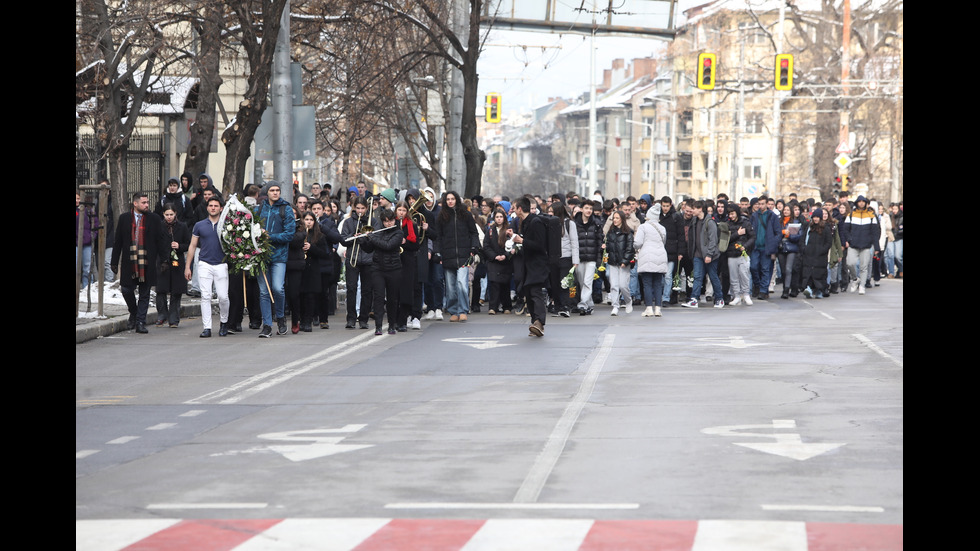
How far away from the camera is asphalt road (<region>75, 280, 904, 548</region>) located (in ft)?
24.9

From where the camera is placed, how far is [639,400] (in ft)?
38.6

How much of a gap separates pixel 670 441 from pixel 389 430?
2027mm

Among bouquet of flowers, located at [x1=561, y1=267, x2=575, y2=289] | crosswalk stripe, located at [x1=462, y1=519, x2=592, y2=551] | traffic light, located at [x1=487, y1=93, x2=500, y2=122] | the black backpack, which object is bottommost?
crosswalk stripe, located at [x1=462, y1=519, x2=592, y2=551]

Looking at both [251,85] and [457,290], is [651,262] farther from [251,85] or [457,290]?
[251,85]

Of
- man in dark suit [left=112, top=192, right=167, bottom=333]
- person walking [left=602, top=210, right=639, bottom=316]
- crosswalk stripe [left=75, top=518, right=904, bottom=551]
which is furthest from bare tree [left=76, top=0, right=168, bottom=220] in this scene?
crosswalk stripe [left=75, top=518, right=904, bottom=551]

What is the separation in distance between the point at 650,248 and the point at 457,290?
3.22m

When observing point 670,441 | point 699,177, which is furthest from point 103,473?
point 699,177

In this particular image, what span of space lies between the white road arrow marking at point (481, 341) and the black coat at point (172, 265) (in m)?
3.82

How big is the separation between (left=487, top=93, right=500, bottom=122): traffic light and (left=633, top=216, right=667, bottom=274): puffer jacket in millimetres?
35004

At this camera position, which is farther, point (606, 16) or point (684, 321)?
point (606, 16)

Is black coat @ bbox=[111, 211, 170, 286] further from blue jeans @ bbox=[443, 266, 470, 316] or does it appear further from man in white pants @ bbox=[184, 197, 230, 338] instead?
blue jeans @ bbox=[443, 266, 470, 316]

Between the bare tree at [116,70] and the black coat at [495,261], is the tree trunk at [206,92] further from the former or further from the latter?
the black coat at [495,261]
